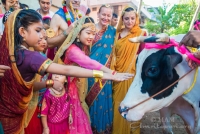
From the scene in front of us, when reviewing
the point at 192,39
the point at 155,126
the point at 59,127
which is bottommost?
the point at 155,126

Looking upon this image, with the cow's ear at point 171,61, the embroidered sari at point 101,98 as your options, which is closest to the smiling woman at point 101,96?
the embroidered sari at point 101,98

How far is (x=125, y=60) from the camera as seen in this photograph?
9.98 ft

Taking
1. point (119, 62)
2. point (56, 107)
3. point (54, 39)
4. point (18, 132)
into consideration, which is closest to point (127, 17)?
point (119, 62)

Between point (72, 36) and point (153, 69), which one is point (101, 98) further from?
point (153, 69)

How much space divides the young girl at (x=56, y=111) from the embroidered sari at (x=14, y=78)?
21.3 inches

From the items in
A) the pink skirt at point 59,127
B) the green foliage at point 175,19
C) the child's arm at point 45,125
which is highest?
the green foliage at point 175,19

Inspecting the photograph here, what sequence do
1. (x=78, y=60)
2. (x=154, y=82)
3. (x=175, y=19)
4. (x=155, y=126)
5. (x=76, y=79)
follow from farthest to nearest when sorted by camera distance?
1. (x=175, y=19)
2. (x=155, y=126)
3. (x=76, y=79)
4. (x=78, y=60)
5. (x=154, y=82)

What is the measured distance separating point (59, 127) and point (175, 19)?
A: 14997 mm

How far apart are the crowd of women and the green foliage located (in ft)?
38.4

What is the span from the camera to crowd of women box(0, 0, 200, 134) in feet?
4.99

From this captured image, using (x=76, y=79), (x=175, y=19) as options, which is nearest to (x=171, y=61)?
(x=76, y=79)

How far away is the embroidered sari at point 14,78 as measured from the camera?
4.91 feet

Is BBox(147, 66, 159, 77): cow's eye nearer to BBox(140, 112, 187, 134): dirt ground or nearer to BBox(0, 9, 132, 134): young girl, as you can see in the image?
BBox(0, 9, 132, 134): young girl

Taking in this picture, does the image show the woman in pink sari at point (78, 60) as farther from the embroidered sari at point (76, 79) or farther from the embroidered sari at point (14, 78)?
the embroidered sari at point (14, 78)
